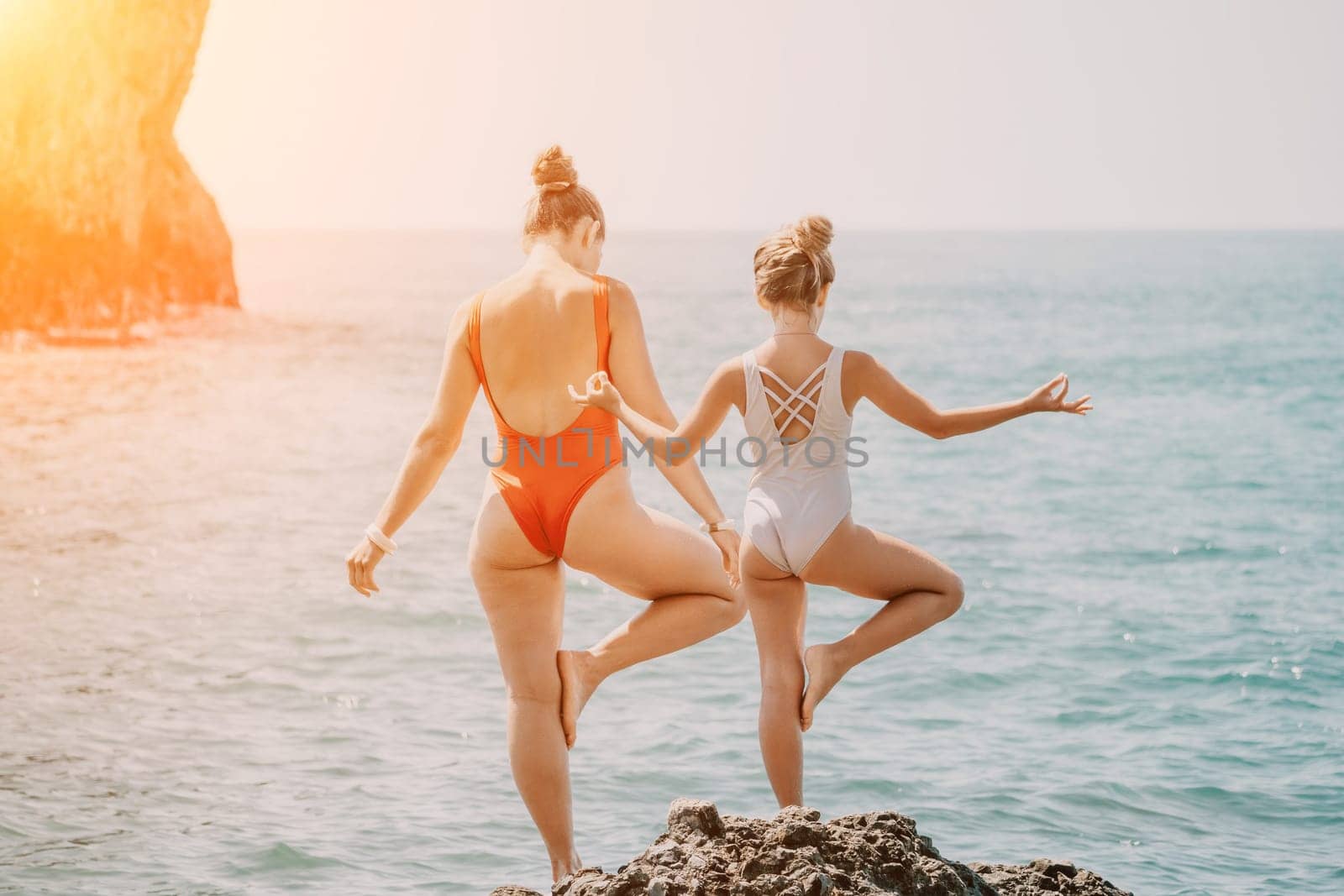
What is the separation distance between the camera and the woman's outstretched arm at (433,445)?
4.67m

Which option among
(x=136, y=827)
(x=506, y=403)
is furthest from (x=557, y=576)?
(x=136, y=827)

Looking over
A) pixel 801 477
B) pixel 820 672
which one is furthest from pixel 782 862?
pixel 801 477

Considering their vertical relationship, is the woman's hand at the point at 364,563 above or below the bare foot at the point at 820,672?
above

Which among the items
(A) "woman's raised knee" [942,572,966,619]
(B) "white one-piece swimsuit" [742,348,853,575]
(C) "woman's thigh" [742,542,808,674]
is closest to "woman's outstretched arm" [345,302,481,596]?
(B) "white one-piece swimsuit" [742,348,853,575]

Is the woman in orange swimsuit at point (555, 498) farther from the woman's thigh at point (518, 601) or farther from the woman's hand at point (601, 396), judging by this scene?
the woman's hand at point (601, 396)

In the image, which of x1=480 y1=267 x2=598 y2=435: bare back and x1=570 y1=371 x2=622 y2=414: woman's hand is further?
x1=480 y1=267 x2=598 y2=435: bare back

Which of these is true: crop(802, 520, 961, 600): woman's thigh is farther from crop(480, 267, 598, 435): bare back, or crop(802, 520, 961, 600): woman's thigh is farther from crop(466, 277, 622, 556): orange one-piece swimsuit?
crop(480, 267, 598, 435): bare back

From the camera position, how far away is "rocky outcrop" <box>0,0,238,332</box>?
37375mm

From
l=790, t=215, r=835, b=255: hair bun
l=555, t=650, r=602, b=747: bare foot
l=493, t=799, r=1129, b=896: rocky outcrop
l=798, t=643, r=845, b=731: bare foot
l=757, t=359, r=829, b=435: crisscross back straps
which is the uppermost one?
l=790, t=215, r=835, b=255: hair bun

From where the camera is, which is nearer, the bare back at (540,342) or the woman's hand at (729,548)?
the bare back at (540,342)

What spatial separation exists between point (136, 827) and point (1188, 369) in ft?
127

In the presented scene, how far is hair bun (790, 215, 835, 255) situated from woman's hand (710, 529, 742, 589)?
95 centimetres

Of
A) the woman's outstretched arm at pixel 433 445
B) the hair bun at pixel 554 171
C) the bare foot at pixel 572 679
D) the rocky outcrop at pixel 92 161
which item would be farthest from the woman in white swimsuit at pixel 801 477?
the rocky outcrop at pixel 92 161

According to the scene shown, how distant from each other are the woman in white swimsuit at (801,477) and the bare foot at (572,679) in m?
0.56
